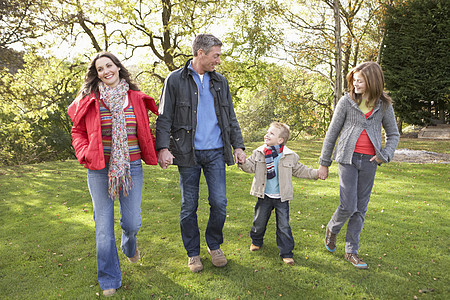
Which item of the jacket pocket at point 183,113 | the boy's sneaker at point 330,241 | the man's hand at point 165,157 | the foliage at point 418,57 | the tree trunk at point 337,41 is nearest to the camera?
the man's hand at point 165,157

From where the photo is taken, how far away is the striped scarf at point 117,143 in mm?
3219

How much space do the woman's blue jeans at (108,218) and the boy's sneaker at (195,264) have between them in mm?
765

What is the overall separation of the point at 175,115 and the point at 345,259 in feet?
8.55

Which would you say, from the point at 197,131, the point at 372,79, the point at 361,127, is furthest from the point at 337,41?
the point at 197,131

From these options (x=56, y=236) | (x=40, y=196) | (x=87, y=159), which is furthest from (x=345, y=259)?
(x=40, y=196)

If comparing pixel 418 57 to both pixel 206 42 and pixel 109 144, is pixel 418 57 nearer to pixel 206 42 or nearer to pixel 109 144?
pixel 206 42

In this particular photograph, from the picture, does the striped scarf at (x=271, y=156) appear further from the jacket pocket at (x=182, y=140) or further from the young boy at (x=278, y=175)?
the jacket pocket at (x=182, y=140)

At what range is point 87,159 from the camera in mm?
3078

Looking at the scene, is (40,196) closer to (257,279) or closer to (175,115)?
(175,115)

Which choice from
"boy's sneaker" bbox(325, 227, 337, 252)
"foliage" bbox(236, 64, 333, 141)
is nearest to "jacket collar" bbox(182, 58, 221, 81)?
"boy's sneaker" bbox(325, 227, 337, 252)

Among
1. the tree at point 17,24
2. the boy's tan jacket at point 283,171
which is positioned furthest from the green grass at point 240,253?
the tree at point 17,24

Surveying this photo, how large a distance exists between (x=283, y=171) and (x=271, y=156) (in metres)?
0.22

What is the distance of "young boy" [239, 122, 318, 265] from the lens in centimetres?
391

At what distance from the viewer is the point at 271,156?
3949 millimetres
